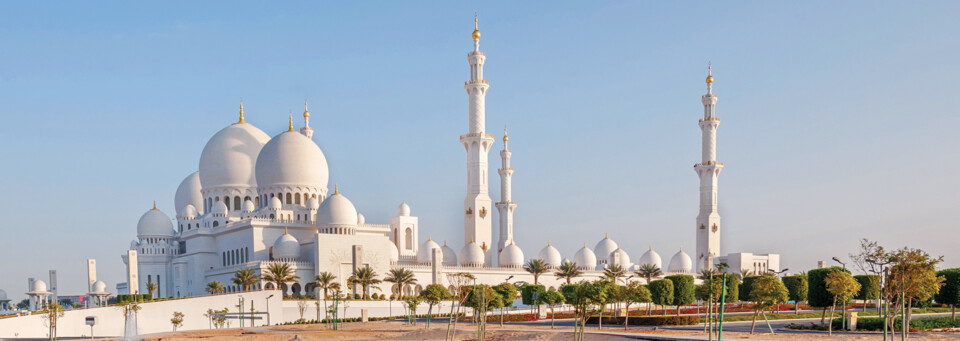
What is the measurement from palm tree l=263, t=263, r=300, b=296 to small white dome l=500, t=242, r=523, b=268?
20.1 metres

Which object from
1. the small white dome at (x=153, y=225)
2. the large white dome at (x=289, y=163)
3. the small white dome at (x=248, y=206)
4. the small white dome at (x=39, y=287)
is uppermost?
the large white dome at (x=289, y=163)

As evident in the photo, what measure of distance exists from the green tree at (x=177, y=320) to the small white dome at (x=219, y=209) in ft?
72.5

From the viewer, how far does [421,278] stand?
6962 centimetres

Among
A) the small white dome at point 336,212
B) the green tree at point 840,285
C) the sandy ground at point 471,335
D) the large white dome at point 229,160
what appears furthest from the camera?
the large white dome at point 229,160

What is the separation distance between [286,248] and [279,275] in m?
5.11

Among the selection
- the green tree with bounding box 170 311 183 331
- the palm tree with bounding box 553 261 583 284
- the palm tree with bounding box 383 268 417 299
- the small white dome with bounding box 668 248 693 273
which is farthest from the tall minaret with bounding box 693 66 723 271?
the green tree with bounding box 170 311 183 331

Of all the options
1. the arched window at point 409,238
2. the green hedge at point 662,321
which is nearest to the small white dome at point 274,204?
the arched window at point 409,238

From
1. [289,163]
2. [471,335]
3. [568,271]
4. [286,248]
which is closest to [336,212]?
[286,248]

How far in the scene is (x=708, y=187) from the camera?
86.8m

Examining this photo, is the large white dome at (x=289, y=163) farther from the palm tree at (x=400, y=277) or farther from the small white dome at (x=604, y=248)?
the small white dome at (x=604, y=248)

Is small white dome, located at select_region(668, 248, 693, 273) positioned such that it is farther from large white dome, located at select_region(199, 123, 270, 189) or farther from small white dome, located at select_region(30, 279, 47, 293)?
small white dome, located at select_region(30, 279, 47, 293)

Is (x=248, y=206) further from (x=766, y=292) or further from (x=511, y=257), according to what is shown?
(x=766, y=292)

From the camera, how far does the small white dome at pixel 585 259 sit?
82.8 meters

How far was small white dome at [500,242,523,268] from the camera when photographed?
77.4 meters
